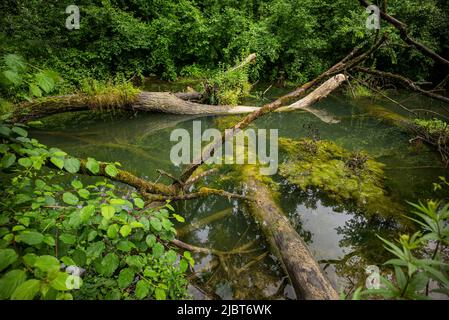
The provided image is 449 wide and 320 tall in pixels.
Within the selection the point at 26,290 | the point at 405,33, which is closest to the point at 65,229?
the point at 26,290

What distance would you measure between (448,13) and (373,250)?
11.8 meters

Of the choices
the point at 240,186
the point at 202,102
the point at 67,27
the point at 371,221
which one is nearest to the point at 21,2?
the point at 67,27

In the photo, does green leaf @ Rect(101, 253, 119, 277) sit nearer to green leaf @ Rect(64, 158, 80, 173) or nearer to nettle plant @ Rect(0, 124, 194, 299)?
nettle plant @ Rect(0, 124, 194, 299)

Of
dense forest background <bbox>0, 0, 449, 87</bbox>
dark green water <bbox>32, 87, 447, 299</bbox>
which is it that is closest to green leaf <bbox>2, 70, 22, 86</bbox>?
dark green water <bbox>32, 87, 447, 299</bbox>

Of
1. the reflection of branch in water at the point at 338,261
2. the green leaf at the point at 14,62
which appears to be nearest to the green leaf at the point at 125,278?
the green leaf at the point at 14,62

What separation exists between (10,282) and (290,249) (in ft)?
8.57

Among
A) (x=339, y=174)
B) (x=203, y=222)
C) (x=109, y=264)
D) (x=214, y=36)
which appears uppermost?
(x=214, y=36)

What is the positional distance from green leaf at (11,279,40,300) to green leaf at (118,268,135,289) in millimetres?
603

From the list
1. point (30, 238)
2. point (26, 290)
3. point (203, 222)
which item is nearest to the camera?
point (26, 290)

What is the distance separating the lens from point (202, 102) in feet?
29.4

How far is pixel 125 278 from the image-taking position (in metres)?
1.67

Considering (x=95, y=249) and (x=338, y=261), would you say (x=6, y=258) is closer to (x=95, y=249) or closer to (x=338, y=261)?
(x=95, y=249)

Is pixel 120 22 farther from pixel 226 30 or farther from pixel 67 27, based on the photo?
pixel 226 30

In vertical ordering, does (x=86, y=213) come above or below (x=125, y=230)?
above
